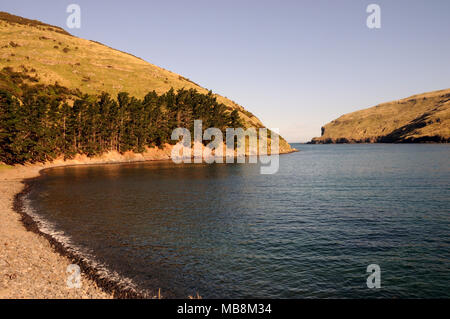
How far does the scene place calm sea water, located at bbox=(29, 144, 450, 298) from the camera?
18078 mm

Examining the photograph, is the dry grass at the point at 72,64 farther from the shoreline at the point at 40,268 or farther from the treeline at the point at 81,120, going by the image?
the shoreline at the point at 40,268

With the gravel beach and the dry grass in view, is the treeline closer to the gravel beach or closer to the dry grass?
the dry grass

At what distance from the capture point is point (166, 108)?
455 feet

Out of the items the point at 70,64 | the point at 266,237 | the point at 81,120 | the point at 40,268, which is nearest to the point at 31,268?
the point at 40,268

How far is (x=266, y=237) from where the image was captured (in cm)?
2647

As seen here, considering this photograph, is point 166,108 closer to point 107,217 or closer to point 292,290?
point 107,217

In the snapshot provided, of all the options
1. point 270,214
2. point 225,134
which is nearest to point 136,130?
point 225,134

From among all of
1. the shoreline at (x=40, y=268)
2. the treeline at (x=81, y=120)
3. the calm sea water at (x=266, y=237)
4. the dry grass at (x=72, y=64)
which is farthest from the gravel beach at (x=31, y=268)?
the dry grass at (x=72, y=64)

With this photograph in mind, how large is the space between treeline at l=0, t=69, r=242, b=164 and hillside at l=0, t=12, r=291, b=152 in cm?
1174

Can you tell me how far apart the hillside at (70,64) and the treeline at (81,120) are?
38.5 ft

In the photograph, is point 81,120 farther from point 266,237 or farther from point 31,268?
point 266,237

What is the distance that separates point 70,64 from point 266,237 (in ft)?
557

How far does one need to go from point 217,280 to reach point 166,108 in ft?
415

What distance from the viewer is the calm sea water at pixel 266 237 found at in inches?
712
